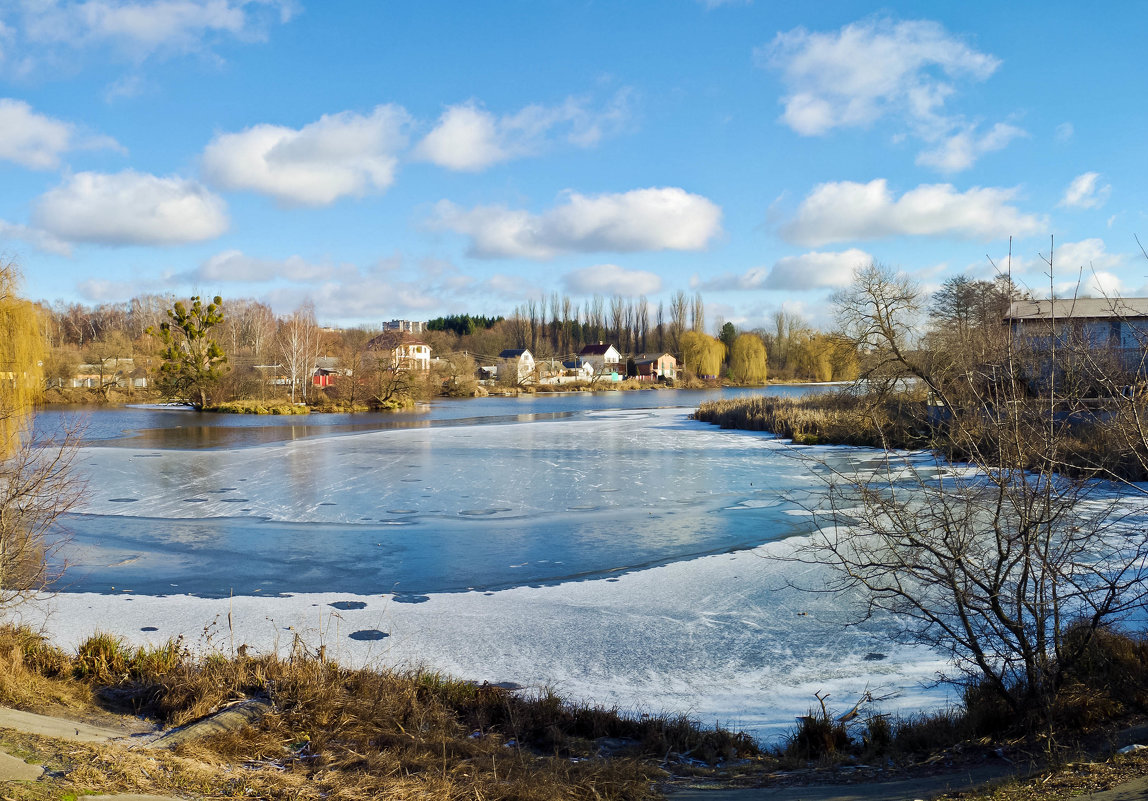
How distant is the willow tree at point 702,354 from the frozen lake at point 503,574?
2548 inches

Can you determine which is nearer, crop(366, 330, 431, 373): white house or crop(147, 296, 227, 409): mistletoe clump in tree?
crop(147, 296, 227, 409): mistletoe clump in tree

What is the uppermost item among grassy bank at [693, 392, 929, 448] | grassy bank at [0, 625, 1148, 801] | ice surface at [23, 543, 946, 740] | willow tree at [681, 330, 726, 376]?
willow tree at [681, 330, 726, 376]

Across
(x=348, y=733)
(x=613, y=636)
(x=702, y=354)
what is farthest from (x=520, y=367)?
(x=348, y=733)

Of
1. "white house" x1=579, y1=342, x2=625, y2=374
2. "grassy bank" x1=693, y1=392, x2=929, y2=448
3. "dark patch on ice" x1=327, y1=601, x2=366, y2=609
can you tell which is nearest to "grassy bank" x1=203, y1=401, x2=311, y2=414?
"grassy bank" x1=693, y1=392, x2=929, y2=448

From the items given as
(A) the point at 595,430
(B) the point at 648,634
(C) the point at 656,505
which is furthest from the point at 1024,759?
(A) the point at 595,430

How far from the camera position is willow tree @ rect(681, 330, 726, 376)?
83.3m

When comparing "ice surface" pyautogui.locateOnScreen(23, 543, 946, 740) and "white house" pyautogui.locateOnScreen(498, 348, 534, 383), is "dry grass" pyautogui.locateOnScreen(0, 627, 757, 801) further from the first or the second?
"white house" pyautogui.locateOnScreen(498, 348, 534, 383)

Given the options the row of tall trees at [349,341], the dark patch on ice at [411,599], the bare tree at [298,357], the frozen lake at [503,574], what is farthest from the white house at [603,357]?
the dark patch on ice at [411,599]

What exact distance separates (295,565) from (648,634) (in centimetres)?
467

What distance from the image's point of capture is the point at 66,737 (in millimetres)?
3924

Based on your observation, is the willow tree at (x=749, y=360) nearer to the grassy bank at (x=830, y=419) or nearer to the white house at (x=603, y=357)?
the white house at (x=603, y=357)

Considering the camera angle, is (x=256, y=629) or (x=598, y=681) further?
(x=256, y=629)

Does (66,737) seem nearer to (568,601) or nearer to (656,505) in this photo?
(568,601)

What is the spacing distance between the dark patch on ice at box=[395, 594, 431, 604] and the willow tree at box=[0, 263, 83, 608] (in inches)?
→ 119
